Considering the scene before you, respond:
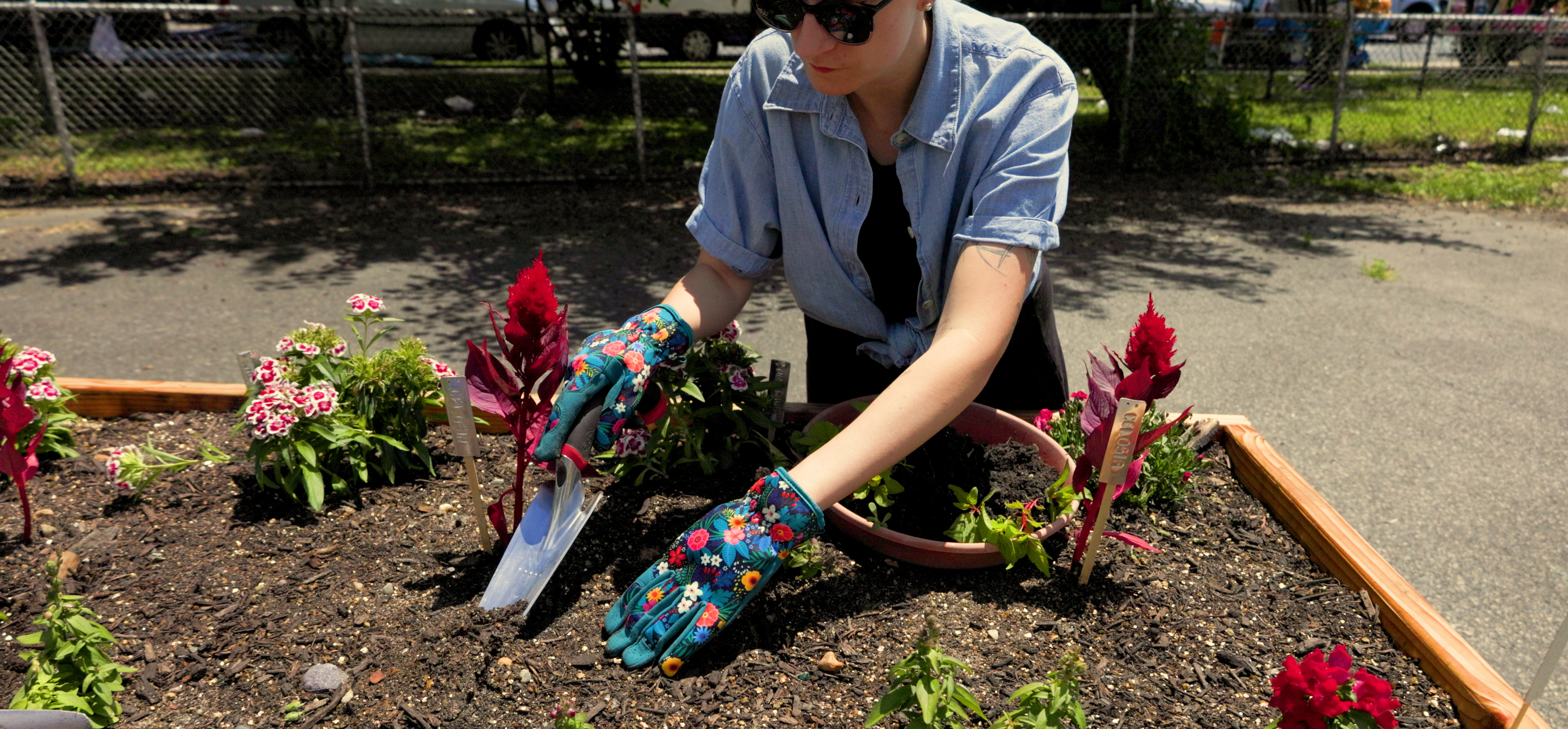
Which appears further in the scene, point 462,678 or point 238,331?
point 238,331

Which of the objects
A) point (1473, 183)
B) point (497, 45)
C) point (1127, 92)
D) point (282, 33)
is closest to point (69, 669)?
point (1127, 92)

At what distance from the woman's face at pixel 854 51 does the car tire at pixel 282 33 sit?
12.4 meters

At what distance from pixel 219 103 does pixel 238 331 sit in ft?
22.4

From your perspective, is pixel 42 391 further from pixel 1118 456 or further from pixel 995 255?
pixel 1118 456

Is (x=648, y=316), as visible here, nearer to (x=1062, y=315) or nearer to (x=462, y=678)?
(x=462, y=678)

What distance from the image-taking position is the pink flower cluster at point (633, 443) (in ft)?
7.64

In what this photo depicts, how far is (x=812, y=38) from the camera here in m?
1.70

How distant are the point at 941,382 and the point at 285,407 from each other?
144cm

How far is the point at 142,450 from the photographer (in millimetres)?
2441

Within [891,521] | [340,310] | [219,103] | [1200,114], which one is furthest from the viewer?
[219,103]

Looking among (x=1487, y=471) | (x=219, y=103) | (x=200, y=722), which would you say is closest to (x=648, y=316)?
(x=200, y=722)

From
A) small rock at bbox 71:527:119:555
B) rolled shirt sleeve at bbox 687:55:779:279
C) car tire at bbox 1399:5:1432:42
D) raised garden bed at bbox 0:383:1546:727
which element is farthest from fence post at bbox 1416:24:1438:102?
small rock at bbox 71:527:119:555

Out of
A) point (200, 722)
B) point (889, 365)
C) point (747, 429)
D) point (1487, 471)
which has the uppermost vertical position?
point (889, 365)

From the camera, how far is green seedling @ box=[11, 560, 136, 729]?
1566 mm
